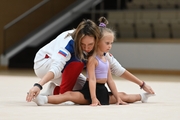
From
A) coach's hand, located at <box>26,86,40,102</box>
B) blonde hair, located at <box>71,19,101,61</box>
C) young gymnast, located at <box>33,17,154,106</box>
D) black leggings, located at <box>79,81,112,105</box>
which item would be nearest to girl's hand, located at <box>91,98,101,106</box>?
young gymnast, located at <box>33,17,154,106</box>

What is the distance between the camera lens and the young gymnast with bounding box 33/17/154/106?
11.7 feet

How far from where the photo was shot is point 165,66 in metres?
10.8

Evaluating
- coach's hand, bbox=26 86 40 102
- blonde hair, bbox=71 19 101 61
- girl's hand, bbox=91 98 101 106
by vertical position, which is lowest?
girl's hand, bbox=91 98 101 106

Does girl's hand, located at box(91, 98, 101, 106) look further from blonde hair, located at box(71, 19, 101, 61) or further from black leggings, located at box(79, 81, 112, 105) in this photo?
blonde hair, located at box(71, 19, 101, 61)

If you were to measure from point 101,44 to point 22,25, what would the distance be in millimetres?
7922

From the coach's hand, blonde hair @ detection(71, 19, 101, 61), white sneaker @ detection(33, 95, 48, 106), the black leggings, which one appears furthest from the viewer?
the black leggings

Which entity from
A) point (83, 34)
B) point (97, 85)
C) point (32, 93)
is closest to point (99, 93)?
point (97, 85)

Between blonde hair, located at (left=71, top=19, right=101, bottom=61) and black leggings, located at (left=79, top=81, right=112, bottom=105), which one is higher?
blonde hair, located at (left=71, top=19, right=101, bottom=61)

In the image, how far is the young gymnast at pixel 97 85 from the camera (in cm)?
356

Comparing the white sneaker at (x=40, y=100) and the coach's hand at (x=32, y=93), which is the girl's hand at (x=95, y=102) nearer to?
the white sneaker at (x=40, y=100)

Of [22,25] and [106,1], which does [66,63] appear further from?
[106,1]

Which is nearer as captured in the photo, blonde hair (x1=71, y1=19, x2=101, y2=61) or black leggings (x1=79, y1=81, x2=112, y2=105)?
blonde hair (x1=71, y1=19, x2=101, y2=61)

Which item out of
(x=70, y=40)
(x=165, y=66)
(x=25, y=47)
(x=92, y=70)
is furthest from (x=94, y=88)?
(x=25, y=47)

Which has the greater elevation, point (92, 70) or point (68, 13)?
point (68, 13)
